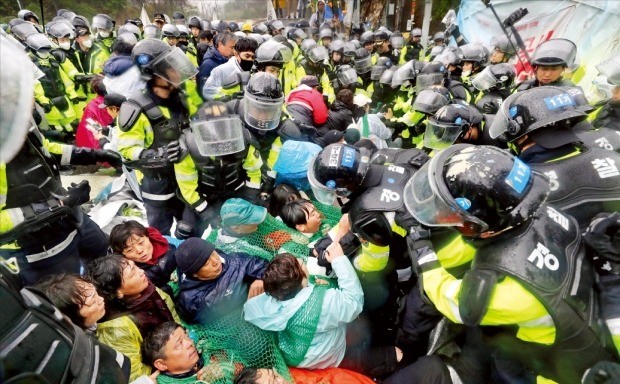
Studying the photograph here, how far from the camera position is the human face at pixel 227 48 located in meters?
6.63

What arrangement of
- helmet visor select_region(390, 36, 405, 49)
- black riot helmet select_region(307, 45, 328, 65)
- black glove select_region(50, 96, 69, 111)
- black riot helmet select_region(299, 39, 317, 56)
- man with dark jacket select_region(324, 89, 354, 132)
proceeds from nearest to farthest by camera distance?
1. man with dark jacket select_region(324, 89, 354, 132)
2. black glove select_region(50, 96, 69, 111)
3. black riot helmet select_region(307, 45, 328, 65)
4. black riot helmet select_region(299, 39, 317, 56)
5. helmet visor select_region(390, 36, 405, 49)

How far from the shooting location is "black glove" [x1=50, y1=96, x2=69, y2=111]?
6281 millimetres

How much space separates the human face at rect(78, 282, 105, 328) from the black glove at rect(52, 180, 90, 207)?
35.6 inches

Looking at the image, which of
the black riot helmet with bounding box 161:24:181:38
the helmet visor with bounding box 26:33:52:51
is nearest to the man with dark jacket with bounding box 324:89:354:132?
the black riot helmet with bounding box 161:24:181:38

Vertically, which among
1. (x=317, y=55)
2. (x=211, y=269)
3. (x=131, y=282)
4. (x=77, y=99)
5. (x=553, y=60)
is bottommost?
(x=77, y=99)

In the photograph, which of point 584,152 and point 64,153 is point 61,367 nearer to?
point 64,153

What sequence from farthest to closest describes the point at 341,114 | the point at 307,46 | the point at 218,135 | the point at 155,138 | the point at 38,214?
the point at 307,46 < the point at 341,114 < the point at 155,138 < the point at 218,135 < the point at 38,214

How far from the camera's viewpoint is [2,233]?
2092mm

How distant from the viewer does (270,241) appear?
2932mm

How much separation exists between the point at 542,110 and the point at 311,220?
1.78m

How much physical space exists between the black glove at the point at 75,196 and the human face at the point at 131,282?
72cm

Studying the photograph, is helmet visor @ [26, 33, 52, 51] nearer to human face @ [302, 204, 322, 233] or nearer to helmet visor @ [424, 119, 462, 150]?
human face @ [302, 204, 322, 233]

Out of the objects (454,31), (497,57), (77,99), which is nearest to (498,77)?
(497,57)

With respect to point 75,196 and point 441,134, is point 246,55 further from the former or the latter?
point 75,196
